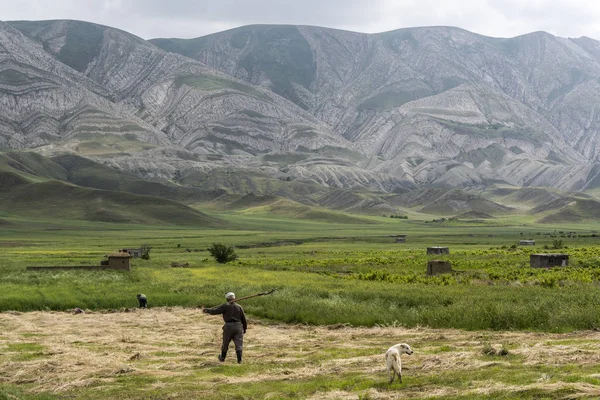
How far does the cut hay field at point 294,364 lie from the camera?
18.0m

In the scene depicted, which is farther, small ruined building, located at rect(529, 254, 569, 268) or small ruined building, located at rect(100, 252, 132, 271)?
small ruined building, located at rect(529, 254, 569, 268)

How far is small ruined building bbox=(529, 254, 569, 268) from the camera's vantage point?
66.4 metres

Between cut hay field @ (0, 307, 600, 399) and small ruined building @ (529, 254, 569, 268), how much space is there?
40.0 metres

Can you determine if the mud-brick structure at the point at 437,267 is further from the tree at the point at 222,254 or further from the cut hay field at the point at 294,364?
the tree at the point at 222,254

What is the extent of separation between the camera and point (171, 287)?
1969 inches

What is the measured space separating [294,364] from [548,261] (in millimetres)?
49670

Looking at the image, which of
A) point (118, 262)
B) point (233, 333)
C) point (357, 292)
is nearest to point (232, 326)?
point (233, 333)

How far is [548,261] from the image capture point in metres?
66.5

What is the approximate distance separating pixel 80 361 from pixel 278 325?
12533 millimetres

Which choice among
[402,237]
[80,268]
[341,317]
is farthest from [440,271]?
[402,237]

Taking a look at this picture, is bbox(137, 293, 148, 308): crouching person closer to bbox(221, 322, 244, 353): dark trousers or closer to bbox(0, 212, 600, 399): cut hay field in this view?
bbox(0, 212, 600, 399): cut hay field

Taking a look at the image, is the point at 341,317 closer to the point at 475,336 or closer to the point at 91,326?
the point at 475,336

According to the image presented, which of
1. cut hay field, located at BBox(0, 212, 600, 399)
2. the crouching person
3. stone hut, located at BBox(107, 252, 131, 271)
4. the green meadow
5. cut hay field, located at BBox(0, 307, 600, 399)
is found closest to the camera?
cut hay field, located at BBox(0, 307, 600, 399)

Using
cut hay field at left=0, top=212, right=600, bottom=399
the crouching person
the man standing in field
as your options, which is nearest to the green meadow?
cut hay field at left=0, top=212, right=600, bottom=399
